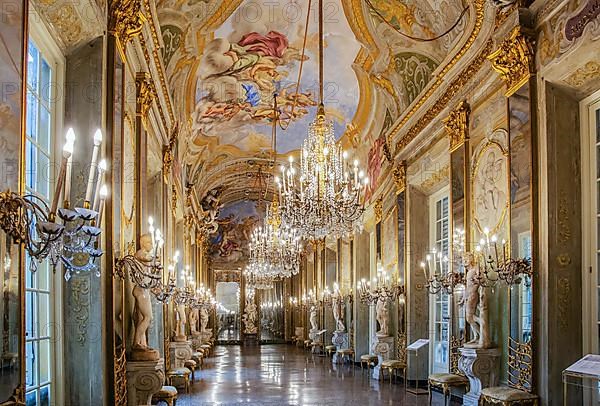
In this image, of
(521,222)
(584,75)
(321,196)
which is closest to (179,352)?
(321,196)

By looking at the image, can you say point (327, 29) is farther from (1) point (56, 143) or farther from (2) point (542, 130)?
(1) point (56, 143)

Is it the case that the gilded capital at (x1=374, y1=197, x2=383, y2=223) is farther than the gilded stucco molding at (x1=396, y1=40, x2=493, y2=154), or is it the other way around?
the gilded capital at (x1=374, y1=197, x2=383, y2=223)

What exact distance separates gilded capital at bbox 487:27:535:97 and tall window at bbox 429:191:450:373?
5.63 m

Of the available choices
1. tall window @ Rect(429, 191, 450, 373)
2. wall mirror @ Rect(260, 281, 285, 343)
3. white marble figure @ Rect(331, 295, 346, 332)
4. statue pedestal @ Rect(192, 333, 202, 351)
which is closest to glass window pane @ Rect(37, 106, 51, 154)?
tall window @ Rect(429, 191, 450, 373)

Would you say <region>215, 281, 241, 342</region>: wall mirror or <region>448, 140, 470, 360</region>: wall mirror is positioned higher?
<region>448, 140, 470, 360</region>: wall mirror

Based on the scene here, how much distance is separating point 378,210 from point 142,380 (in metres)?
12.7

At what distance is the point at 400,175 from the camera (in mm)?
17547

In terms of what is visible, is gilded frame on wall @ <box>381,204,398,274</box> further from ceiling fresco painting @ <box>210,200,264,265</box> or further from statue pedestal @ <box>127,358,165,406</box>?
ceiling fresco painting @ <box>210,200,264,265</box>

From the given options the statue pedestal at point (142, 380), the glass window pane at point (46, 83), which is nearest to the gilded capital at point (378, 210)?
the statue pedestal at point (142, 380)

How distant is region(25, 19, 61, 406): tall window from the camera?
6.46 meters

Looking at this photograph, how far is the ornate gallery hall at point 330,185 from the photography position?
675 cm

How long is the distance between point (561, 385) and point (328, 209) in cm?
443

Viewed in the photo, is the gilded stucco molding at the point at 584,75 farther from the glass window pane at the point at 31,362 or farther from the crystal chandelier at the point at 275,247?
the crystal chandelier at the point at 275,247

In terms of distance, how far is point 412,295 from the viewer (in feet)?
54.6
